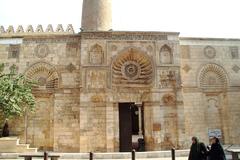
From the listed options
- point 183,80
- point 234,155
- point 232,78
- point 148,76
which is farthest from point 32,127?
point 232,78

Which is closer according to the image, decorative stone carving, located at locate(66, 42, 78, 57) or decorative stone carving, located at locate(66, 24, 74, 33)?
decorative stone carving, located at locate(66, 42, 78, 57)

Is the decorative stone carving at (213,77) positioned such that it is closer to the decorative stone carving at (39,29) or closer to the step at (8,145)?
the step at (8,145)

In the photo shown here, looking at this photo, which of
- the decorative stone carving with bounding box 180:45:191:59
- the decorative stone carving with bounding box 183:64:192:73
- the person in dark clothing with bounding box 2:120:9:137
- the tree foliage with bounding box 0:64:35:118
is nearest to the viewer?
the tree foliage with bounding box 0:64:35:118

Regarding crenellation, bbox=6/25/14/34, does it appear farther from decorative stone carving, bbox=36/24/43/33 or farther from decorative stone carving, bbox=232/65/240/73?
decorative stone carving, bbox=232/65/240/73

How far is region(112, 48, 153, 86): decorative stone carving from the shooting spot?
14891 millimetres

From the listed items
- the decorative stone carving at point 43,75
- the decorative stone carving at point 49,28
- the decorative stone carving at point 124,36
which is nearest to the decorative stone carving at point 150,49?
the decorative stone carving at point 124,36

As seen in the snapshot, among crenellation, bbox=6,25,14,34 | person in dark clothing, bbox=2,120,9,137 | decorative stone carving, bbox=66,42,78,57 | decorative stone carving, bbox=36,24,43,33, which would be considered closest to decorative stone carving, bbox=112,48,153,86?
decorative stone carving, bbox=66,42,78,57

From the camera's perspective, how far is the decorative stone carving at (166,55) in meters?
14.9

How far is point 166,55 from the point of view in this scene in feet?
49.3

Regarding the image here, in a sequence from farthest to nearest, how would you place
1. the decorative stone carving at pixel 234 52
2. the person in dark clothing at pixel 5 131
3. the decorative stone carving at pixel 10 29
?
the decorative stone carving at pixel 10 29, the decorative stone carving at pixel 234 52, the person in dark clothing at pixel 5 131

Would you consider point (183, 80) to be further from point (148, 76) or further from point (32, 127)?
point (32, 127)

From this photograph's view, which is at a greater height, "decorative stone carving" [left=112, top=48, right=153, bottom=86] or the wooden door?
"decorative stone carving" [left=112, top=48, right=153, bottom=86]

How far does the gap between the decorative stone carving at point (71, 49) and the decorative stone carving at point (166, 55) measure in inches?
179

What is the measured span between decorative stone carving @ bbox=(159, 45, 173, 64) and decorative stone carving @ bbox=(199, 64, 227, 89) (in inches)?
85.5
